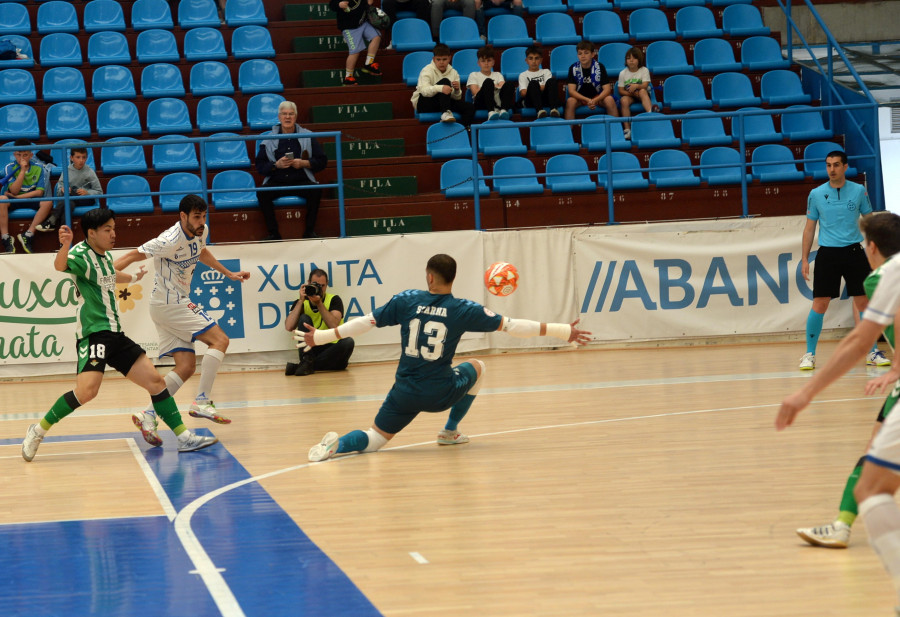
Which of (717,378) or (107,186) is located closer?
(717,378)

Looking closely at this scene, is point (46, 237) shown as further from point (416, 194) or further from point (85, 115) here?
point (416, 194)

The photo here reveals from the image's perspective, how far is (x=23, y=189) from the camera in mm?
14273

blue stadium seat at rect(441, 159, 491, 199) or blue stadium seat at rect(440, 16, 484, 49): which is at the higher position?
blue stadium seat at rect(440, 16, 484, 49)

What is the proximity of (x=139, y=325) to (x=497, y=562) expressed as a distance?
396 inches

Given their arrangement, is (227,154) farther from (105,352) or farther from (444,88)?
(105,352)

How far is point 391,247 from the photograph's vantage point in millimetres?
14102

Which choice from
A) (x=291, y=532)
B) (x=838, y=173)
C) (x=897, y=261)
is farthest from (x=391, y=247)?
(x=897, y=261)

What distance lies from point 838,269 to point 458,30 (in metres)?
8.84

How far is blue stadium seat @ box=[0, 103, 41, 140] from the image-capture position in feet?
52.0

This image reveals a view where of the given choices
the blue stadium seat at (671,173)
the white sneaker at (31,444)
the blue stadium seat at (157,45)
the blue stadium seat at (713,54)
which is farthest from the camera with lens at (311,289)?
the blue stadium seat at (713,54)

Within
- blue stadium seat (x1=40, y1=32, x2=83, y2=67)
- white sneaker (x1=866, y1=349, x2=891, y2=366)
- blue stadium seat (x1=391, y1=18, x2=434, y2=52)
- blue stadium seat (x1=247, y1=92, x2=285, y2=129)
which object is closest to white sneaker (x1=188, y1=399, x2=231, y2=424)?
white sneaker (x1=866, y1=349, x2=891, y2=366)

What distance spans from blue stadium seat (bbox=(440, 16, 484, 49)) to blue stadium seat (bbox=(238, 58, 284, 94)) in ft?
9.54

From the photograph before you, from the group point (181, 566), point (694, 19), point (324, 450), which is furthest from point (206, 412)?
point (694, 19)

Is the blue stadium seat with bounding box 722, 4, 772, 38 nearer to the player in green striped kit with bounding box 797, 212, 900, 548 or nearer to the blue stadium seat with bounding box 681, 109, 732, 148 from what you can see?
the blue stadium seat with bounding box 681, 109, 732, 148
